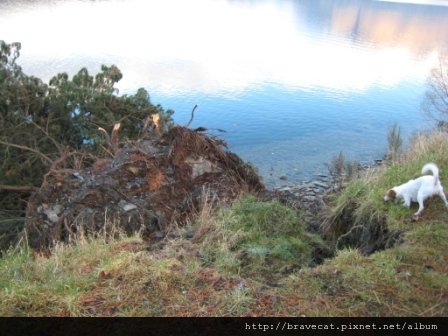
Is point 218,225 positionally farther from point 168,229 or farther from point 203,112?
point 203,112

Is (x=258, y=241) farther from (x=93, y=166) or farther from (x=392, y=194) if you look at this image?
(x=93, y=166)

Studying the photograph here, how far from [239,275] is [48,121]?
857 cm

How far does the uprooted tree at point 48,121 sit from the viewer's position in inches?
434

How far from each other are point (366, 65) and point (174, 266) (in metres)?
30.6

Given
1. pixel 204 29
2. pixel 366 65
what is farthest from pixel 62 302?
pixel 204 29

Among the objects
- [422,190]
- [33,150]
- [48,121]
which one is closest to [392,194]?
[422,190]

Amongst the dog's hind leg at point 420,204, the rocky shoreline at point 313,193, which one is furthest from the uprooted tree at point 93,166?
the dog's hind leg at point 420,204

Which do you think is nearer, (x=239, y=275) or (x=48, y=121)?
(x=239, y=275)

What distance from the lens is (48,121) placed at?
11.6 meters

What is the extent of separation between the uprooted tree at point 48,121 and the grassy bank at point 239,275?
5.68 meters

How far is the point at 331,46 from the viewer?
127 feet

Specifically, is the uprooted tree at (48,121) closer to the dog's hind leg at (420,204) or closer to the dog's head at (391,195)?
the dog's head at (391,195)

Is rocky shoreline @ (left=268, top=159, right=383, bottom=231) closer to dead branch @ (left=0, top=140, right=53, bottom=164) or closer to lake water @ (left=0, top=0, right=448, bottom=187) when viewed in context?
lake water @ (left=0, top=0, right=448, bottom=187)
